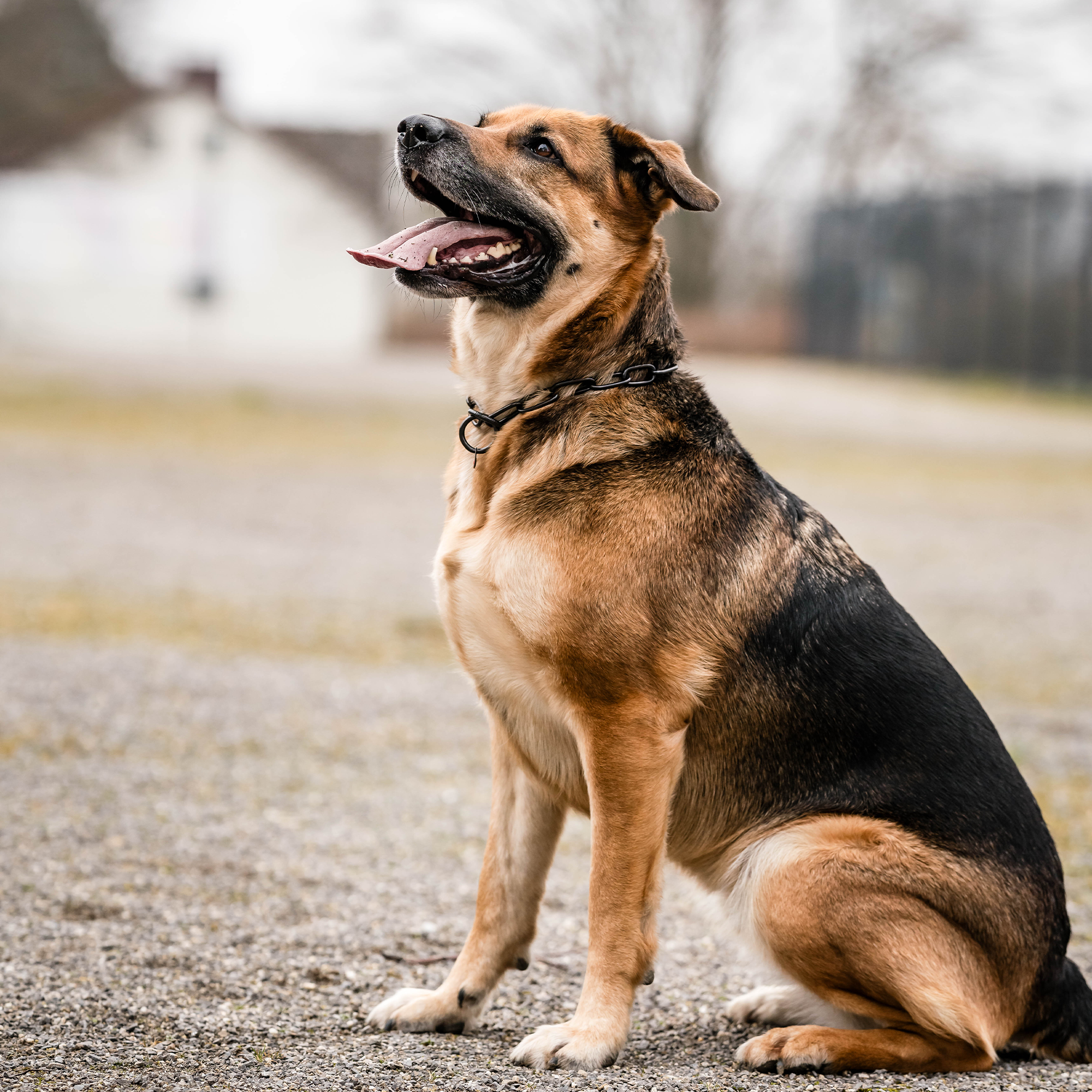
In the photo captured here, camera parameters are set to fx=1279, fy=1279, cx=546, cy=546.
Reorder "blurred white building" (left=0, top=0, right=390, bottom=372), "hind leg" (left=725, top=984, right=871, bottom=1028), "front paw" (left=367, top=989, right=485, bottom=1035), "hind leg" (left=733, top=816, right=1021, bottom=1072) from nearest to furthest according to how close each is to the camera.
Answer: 1. "hind leg" (left=733, top=816, right=1021, bottom=1072)
2. "hind leg" (left=725, top=984, right=871, bottom=1028)
3. "front paw" (left=367, top=989, right=485, bottom=1035)
4. "blurred white building" (left=0, top=0, right=390, bottom=372)

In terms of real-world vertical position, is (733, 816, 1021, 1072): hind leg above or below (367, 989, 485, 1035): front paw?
above

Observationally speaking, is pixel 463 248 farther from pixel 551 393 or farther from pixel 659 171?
pixel 659 171

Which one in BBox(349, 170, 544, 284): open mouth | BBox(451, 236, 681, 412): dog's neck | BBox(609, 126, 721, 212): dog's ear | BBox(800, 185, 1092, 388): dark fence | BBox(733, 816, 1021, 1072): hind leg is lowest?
BBox(733, 816, 1021, 1072): hind leg

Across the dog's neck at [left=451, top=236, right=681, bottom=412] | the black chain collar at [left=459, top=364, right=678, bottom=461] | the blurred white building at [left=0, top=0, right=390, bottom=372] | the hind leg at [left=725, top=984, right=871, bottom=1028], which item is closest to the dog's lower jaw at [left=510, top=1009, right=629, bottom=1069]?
the hind leg at [left=725, top=984, right=871, bottom=1028]

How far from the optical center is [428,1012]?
11.9 ft

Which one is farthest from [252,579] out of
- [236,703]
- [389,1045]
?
[389,1045]

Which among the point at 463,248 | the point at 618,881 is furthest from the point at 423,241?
the point at 618,881

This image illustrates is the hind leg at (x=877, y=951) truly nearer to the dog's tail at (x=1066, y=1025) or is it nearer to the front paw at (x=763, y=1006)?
the dog's tail at (x=1066, y=1025)

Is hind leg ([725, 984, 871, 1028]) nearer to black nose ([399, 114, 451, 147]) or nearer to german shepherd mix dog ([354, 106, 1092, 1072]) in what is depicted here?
german shepherd mix dog ([354, 106, 1092, 1072])

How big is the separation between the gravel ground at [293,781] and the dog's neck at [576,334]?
157 cm

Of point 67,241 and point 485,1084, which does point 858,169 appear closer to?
point 67,241

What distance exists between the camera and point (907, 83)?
32312 mm

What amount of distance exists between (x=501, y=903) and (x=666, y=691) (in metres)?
0.87

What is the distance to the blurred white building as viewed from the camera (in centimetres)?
4153
